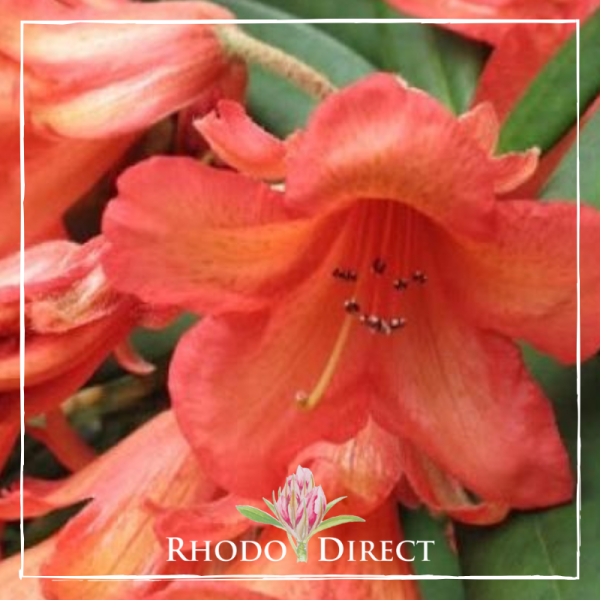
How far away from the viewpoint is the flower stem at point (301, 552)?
18.9 inches

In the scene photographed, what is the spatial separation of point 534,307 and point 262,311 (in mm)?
80

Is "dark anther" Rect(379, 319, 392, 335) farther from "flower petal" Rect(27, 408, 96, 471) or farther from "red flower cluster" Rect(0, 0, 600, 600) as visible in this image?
"flower petal" Rect(27, 408, 96, 471)

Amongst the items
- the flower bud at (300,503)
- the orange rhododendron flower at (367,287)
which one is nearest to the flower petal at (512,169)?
the orange rhododendron flower at (367,287)

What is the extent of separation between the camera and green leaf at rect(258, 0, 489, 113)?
0.54m

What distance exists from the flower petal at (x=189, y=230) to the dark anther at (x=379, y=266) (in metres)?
0.06

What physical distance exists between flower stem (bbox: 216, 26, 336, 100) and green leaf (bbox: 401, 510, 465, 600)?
14 centimetres

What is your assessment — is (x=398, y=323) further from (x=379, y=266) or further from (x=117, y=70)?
(x=117, y=70)

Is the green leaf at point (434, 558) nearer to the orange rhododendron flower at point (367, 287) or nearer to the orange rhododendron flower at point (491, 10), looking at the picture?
the orange rhododendron flower at point (367, 287)

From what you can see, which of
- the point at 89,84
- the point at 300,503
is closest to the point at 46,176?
the point at 89,84

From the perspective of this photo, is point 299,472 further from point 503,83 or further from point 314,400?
point 503,83

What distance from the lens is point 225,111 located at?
44 centimetres

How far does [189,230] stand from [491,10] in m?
0.15

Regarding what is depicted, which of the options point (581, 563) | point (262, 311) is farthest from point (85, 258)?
point (581, 563)

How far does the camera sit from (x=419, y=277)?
0.50 metres
